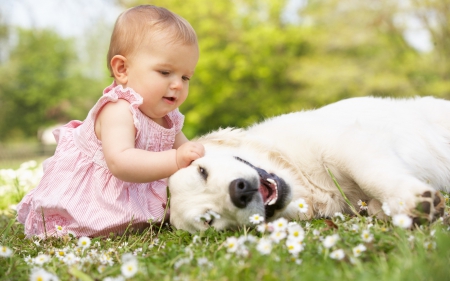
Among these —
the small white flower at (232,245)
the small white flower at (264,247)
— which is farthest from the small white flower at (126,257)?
the small white flower at (264,247)

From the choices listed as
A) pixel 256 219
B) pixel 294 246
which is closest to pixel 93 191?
pixel 256 219

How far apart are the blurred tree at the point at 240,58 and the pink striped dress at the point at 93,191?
716 inches

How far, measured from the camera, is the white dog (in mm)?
2607

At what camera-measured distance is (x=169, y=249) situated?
235 cm

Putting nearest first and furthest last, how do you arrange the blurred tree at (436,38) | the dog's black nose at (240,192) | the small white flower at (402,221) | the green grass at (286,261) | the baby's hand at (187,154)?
1. the green grass at (286,261)
2. the small white flower at (402,221)
3. the dog's black nose at (240,192)
4. the baby's hand at (187,154)
5. the blurred tree at (436,38)

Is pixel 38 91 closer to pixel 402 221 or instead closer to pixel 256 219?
pixel 256 219

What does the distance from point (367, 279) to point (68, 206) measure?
2264mm

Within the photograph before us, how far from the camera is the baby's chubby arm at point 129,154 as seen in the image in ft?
9.37

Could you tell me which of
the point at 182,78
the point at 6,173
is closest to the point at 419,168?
the point at 182,78

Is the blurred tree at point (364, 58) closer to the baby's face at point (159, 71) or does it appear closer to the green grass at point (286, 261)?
the baby's face at point (159, 71)

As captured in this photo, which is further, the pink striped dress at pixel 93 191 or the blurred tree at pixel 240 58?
the blurred tree at pixel 240 58

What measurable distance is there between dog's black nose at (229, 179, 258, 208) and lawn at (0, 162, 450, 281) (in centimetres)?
16

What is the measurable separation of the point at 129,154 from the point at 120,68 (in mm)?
727

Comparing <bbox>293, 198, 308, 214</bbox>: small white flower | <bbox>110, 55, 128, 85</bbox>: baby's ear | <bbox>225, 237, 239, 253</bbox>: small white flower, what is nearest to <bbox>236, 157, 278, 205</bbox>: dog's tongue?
<bbox>293, 198, 308, 214</bbox>: small white flower
